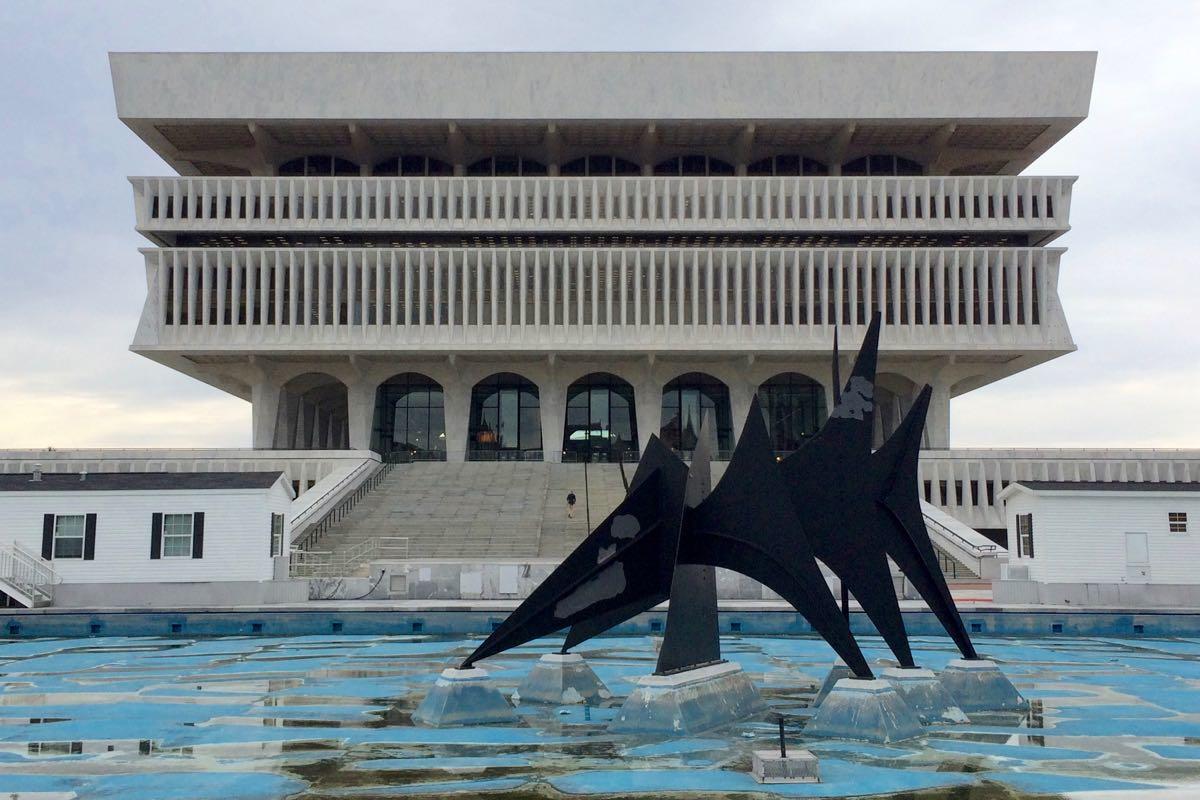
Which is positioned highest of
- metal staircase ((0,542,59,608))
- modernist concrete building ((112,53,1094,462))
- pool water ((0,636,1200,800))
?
modernist concrete building ((112,53,1094,462))

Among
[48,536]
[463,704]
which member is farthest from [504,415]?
[463,704]

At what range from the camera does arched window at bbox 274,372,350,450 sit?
61.8 meters

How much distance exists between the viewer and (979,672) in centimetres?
1515

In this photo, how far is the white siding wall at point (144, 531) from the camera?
96.9 ft

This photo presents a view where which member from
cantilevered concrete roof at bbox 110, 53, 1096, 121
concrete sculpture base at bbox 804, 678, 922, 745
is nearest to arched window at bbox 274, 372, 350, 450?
cantilevered concrete roof at bbox 110, 53, 1096, 121

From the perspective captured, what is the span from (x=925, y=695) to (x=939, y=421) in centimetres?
4659

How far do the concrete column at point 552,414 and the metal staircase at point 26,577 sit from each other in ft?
103

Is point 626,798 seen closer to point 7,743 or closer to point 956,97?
point 7,743

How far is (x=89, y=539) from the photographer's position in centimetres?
2964

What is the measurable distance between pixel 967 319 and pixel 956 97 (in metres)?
10.7

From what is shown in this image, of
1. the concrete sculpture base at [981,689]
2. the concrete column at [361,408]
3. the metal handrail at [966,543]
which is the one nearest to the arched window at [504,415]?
the concrete column at [361,408]

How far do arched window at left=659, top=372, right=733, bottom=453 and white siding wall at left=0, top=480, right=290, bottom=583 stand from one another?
32482 mm

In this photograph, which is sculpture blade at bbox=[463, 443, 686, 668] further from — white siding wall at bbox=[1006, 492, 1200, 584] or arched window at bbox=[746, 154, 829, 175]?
arched window at bbox=[746, 154, 829, 175]

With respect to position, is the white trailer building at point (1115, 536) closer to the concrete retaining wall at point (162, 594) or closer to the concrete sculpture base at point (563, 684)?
the concrete sculpture base at point (563, 684)
